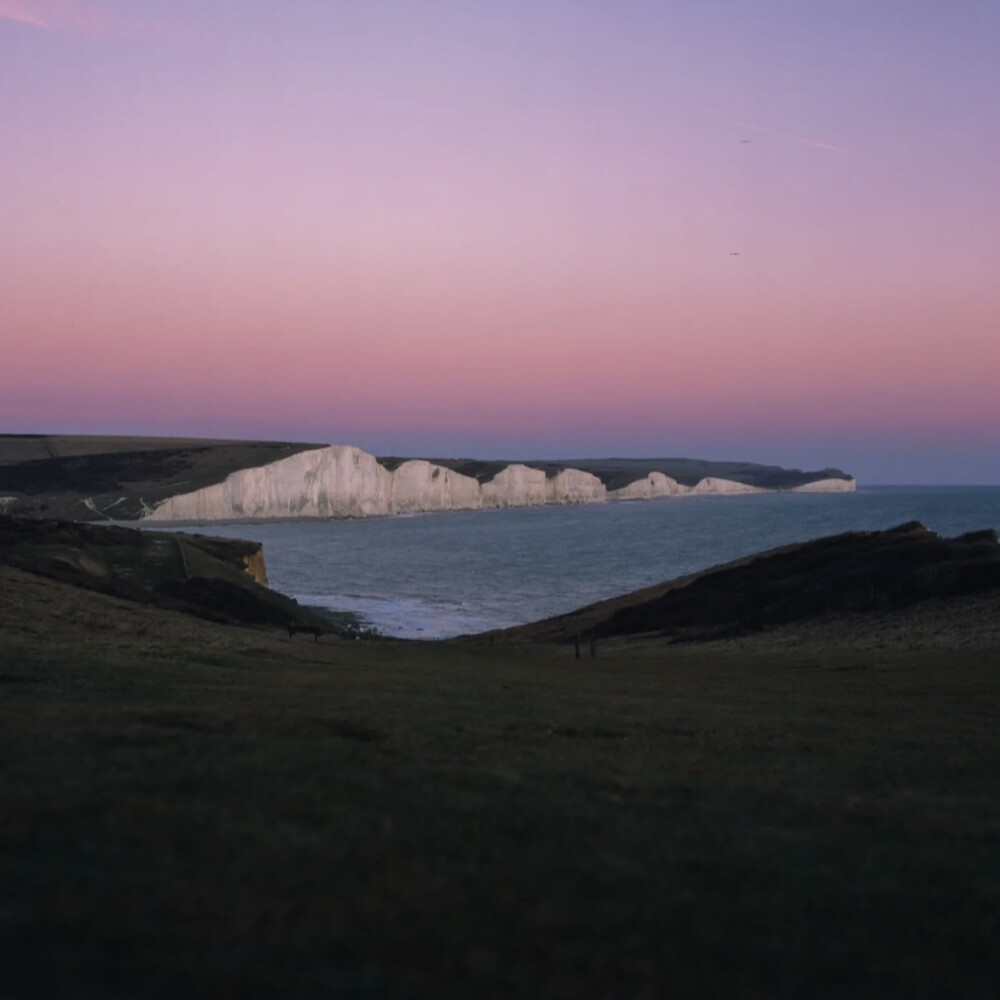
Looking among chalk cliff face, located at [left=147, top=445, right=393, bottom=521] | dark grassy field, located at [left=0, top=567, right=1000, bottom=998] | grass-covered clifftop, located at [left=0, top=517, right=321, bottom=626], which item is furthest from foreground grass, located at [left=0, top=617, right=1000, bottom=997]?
chalk cliff face, located at [left=147, top=445, right=393, bottom=521]

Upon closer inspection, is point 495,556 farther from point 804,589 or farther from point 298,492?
point 298,492

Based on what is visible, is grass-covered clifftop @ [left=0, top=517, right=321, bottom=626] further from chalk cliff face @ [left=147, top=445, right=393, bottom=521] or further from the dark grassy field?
chalk cliff face @ [left=147, top=445, right=393, bottom=521]

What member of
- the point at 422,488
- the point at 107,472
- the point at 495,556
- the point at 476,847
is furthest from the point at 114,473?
the point at 476,847

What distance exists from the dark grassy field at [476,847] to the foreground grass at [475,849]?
27 mm

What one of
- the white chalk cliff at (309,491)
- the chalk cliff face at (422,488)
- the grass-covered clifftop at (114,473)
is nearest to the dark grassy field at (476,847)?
the grass-covered clifftop at (114,473)

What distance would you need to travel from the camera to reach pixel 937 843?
8.73 metres

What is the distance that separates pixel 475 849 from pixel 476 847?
0.19 ft

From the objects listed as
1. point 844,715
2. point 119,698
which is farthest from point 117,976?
point 844,715

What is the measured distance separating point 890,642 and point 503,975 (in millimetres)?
25809

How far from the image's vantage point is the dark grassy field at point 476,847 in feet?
18.4

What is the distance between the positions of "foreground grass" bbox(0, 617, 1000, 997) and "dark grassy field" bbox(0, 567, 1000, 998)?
3 centimetres

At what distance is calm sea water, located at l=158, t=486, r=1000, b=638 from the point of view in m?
66.8

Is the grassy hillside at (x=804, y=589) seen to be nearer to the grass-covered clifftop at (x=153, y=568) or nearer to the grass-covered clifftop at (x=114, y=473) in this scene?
the grass-covered clifftop at (x=153, y=568)

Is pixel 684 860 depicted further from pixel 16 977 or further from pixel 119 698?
pixel 119 698
